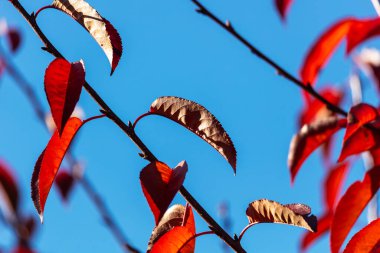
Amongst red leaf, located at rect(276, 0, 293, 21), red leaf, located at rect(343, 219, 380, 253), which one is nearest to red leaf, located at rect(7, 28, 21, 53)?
red leaf, located at rect(276, 0, 293, 21)

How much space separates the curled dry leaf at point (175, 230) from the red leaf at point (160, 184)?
8cm

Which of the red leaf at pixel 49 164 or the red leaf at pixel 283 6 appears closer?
the red leaf at pixel 49 164

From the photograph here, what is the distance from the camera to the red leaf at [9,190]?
271cm

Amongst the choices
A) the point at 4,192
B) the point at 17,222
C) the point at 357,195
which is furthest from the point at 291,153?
the point at 4,192

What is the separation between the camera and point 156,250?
91 centimetres

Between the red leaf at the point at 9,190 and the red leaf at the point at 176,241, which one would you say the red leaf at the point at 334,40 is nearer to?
the red leaf at the point at 176,241

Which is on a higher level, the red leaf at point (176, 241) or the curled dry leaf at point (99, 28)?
the curled dry leaf at point (99, 28)

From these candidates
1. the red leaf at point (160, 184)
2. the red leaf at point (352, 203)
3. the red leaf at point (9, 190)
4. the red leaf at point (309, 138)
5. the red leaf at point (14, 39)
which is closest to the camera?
the red leaf at point (160, 184)

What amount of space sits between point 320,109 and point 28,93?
147 cm

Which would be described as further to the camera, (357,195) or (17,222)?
(17,222)

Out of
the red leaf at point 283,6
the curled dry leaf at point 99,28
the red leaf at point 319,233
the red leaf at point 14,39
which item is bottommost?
the curled dry leaf at point 99,28

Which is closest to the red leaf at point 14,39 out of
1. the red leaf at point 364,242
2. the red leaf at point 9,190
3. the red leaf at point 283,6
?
the red leaf at point 9,190

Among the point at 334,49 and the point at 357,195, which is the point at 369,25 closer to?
the point at 334,49

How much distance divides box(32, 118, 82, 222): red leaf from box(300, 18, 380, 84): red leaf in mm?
581
